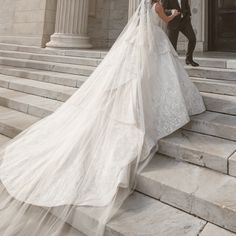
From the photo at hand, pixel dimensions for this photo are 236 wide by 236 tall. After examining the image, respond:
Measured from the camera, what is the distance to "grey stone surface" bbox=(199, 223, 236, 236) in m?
1.79

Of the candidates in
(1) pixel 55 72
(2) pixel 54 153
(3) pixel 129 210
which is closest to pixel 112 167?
(3) pixel 129 210

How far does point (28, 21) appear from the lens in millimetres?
8164

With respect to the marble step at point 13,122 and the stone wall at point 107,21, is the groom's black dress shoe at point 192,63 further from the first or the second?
Result: the stone wall at point 107,21

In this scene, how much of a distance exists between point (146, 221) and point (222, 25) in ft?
23.2

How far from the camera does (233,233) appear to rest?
180cm

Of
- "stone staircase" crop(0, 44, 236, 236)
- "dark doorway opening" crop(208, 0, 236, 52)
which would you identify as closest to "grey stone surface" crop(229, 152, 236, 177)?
"stone staircase" crop(0, 44, 236, 236)

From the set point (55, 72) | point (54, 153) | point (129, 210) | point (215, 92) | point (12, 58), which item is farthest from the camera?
point (12, 58)

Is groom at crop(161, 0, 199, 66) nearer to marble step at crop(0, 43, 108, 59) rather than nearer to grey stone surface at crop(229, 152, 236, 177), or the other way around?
marble step at crop(0, 43, 108, 59)

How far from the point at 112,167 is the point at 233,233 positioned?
3.00ft

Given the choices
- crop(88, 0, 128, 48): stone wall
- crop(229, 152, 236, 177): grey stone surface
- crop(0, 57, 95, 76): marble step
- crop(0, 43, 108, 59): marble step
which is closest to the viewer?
crop(229, 152, 236, 177): grey stone surface

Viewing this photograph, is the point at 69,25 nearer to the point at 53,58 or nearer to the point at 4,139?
the point at 53,58

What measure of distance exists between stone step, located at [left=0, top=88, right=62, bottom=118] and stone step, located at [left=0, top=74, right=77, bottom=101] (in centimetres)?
9

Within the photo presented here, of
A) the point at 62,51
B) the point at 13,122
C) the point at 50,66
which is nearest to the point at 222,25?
the point at 62,51

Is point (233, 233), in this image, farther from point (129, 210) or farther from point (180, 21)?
point (180, 21)
